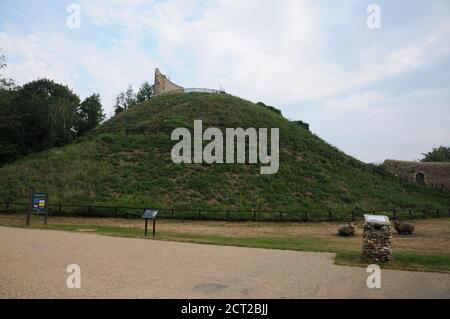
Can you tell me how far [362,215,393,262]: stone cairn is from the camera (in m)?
10.9

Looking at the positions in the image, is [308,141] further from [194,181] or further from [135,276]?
[135,276]

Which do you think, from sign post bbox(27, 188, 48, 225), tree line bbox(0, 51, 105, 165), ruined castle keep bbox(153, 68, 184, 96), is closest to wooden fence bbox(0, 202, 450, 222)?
sign post bbox(27, 188, 48, 225)

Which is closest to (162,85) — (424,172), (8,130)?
(8,130)

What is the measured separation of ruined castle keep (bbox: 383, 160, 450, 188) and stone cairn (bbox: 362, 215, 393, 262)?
131 ft

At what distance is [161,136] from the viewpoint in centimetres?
4038

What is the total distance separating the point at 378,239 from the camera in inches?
433

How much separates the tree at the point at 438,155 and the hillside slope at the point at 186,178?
52508 mm

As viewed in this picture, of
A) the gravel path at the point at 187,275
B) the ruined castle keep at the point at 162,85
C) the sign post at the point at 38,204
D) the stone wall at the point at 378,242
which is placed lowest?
the gravel path at the point at 187,275

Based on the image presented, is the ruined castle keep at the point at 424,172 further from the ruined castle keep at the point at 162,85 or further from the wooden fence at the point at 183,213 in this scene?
the ruined castle keep at the point at 162,85

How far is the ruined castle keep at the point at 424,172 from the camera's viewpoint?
4747 centimetres

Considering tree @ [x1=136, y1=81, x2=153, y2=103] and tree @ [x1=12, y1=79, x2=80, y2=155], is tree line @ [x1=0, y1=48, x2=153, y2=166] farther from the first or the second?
tree @ [x1=136, y1=81, x2=153, y2=103]

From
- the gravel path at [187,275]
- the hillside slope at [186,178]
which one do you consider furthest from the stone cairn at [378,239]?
the hillside slope at [186,178]

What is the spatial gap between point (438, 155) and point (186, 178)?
77.4 m
